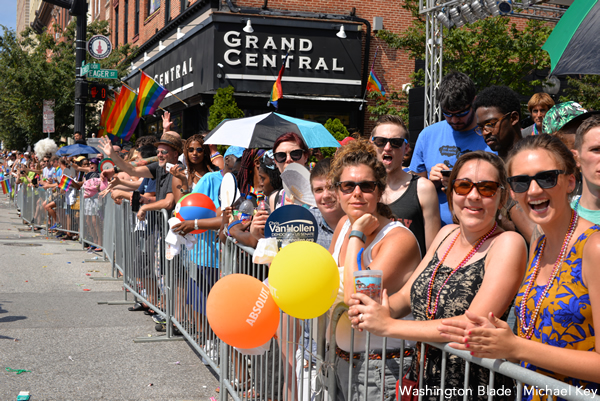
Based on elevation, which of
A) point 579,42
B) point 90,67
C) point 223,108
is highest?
point 90,67

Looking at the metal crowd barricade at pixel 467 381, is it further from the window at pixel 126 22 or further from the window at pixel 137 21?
the window at pixel 126 22

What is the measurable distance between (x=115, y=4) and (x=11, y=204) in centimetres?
1151

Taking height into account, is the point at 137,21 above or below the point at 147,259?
above

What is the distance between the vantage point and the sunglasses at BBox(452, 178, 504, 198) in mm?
2578

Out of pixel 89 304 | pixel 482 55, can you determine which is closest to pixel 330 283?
pixel 89 304

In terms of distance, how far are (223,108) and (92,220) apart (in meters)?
5.38

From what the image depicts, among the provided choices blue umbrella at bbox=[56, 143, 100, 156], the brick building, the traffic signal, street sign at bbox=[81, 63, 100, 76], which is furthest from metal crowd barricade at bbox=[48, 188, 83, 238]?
the brick building

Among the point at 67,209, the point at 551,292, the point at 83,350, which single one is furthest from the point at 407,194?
the point at 67,209

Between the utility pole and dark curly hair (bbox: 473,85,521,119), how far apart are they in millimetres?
12543

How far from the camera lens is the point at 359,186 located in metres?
3.14

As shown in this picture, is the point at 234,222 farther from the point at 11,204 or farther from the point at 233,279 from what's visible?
the point at 11,204

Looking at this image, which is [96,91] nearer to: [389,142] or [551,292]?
[389,142]

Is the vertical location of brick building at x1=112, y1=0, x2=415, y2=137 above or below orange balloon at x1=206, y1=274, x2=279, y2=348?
above

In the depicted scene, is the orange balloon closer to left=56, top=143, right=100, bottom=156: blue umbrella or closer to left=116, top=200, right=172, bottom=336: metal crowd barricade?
left=116, top=200, right=172, bottom=336: metal crowd barricade
